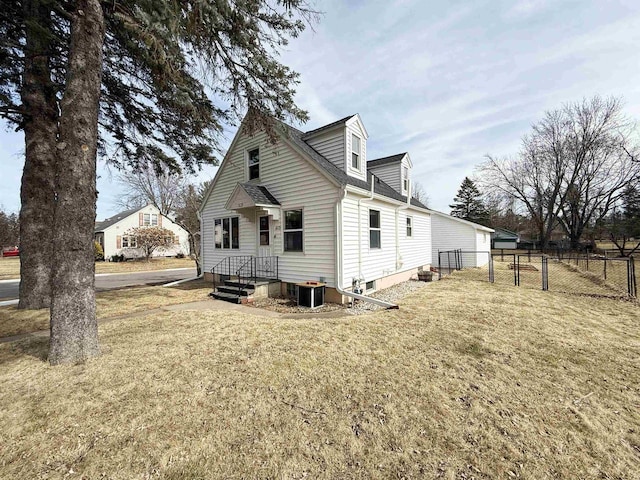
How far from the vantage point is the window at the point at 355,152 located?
33.7ft

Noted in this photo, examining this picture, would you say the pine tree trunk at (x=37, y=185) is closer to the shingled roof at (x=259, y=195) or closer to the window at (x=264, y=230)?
the shingled roof at (x=259, y=195)

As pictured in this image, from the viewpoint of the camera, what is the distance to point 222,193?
1186 cm

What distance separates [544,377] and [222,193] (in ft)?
38.4

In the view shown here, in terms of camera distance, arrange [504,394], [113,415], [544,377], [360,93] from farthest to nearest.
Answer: [360,93]
[544,377]
[504,394]
[113,415]

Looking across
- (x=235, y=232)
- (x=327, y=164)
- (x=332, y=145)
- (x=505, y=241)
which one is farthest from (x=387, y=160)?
(x=505, y=241)

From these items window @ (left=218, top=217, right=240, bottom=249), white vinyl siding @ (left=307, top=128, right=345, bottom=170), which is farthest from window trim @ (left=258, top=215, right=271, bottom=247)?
white vinyl siding @ (left=307, top=128, right=345, bottom=170)

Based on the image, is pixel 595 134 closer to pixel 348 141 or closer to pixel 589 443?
pixel 348 141

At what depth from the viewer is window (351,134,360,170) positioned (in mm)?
10262

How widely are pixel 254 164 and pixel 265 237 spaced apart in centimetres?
305

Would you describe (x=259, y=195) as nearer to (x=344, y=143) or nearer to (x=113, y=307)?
(x=344, y=143)

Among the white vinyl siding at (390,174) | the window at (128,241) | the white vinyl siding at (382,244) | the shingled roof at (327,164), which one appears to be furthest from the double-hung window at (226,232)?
the window at (128,241)

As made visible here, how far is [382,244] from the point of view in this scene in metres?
10.4

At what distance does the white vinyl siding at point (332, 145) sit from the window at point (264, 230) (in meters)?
3.35

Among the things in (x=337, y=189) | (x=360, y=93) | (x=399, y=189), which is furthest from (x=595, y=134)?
(x=337, y=189)
